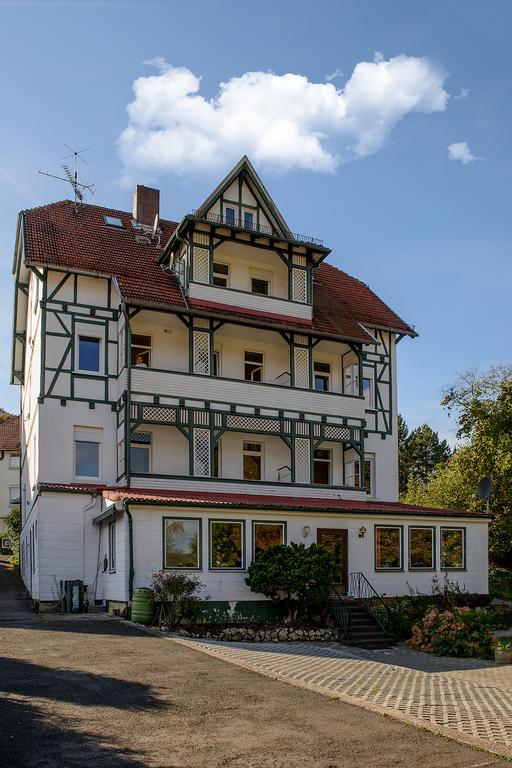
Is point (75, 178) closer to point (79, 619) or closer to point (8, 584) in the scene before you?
point (8, 584)

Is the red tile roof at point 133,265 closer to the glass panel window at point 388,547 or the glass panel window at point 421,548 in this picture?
the glass panel window at point 388,547

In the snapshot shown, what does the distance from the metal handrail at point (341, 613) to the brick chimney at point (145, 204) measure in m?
18.7

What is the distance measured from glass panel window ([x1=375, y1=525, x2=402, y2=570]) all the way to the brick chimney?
16.7 m

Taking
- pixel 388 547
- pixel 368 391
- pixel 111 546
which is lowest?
pixel 388 547

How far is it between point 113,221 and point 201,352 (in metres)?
8.04

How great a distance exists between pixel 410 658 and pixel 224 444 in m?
12.2

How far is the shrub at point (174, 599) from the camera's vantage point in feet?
65.9

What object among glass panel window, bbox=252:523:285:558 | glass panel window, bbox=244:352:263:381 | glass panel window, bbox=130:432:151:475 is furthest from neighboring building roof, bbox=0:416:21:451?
glass panel window, bbox=252:523:285:558

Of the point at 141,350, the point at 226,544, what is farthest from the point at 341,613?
the point at 141,350

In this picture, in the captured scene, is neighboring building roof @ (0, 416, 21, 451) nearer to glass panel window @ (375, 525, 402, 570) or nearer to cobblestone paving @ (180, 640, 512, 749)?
glass panel window @ (375, 525, 402, 570)

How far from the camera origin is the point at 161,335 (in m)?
29.1

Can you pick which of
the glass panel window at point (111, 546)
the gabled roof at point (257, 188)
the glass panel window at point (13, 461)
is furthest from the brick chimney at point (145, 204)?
the glass panel window at point (13, 461)

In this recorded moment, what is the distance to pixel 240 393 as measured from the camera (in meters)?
28.5

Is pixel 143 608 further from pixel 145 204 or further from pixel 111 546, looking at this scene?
pixel 145 204
